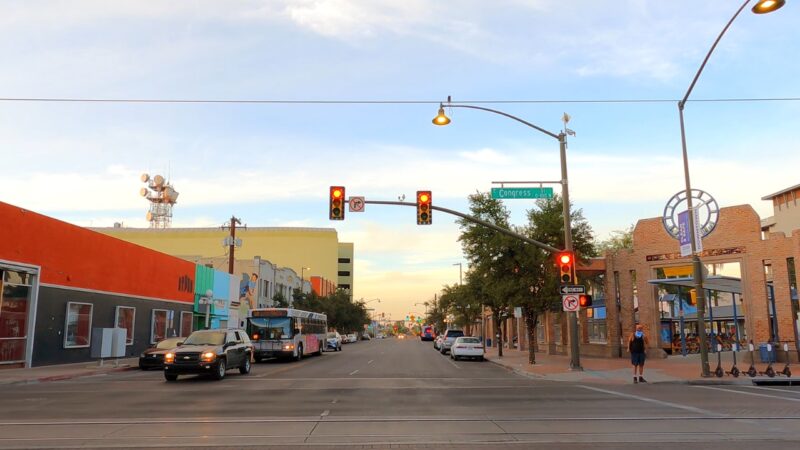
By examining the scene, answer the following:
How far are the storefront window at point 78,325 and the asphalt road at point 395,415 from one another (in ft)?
31.2

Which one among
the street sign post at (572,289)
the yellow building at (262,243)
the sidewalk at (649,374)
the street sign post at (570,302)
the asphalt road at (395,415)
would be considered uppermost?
the yellow building at (262,243)

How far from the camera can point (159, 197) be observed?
87750 millimetres

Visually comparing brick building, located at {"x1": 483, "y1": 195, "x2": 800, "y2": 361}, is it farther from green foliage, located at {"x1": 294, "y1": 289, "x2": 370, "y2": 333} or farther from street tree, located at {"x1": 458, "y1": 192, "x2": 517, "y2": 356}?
green foliage, located at {"x1": 294, "y1": 289, "x2": 370, "y2": 333}

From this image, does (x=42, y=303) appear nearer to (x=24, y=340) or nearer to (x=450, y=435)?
(x=24, y=340)

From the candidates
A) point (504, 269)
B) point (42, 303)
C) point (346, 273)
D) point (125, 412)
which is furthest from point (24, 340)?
point (346, 273)

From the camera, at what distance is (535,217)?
3256cm

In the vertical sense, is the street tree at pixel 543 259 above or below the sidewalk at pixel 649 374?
above

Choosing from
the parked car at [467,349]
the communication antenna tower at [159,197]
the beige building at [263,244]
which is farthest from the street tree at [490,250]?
the beige building at [263,244]

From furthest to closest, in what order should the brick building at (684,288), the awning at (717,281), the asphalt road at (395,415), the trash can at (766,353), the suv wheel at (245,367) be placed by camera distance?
the awning at (717,281)
the brick building at (684,288)
the trash can at (766,353)
the suv wheel at (245,367)
the asphalt road at (395,415)

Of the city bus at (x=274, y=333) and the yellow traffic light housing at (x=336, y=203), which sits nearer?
the yellow traffic light housing at (x=336, y=203)

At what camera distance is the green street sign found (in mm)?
21333

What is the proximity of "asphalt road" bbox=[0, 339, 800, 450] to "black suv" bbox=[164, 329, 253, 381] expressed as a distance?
84 cm

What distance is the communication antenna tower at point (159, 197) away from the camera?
86.5 meters

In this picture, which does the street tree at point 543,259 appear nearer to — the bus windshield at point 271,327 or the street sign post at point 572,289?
the street sign post at point 572,289
